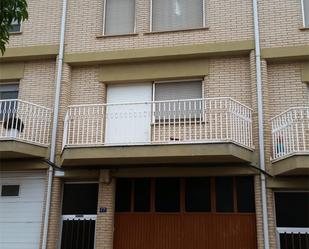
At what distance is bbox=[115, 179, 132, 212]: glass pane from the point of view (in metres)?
11.0

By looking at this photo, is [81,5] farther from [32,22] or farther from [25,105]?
[25,105]

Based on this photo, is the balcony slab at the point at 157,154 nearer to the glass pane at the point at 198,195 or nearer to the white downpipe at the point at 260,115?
the white downpipe at the point at 260,115

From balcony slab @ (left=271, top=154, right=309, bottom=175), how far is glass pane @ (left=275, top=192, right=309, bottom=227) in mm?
676

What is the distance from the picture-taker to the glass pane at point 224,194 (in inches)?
413

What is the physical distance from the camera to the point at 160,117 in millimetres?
11031

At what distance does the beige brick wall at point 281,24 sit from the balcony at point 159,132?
6.84ft

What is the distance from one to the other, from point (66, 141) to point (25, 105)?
1.65 m

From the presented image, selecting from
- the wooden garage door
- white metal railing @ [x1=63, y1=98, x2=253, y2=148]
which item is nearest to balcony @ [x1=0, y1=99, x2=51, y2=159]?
white metal railing @ [x1=63, y1=98, x2=253, y2=148]

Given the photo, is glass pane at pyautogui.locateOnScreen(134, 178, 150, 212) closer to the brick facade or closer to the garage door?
the brick facade

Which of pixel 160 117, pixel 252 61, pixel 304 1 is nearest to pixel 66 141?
pixel 160 117

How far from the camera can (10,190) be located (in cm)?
1150

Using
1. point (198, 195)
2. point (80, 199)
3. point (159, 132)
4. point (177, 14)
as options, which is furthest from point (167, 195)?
point (177, 14)

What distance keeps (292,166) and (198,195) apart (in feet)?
8.07

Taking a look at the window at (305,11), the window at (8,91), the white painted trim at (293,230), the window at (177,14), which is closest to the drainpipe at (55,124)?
the window at (8,91)
